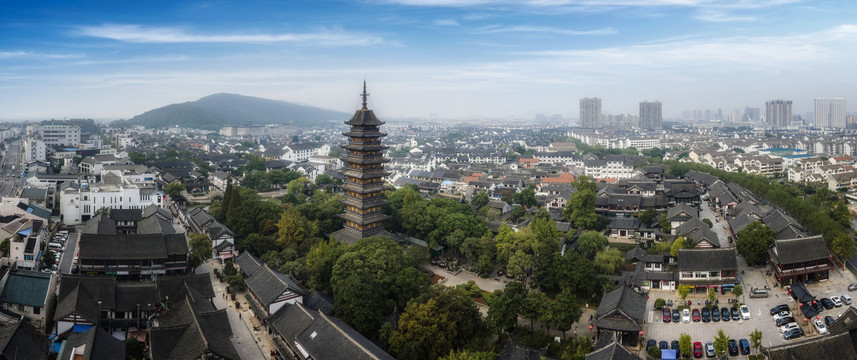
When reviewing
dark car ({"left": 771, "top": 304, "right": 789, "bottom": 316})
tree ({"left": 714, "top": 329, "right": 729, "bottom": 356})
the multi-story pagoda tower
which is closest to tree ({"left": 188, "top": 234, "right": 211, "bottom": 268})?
the multi-story pagoda tower

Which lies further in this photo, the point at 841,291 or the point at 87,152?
the point at 87,152

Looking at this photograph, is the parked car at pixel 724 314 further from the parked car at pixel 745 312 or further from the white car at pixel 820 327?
the white car at pixel 820 327

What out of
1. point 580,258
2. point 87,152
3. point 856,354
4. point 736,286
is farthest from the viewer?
point 87,152

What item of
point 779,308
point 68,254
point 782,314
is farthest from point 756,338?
point 68,254

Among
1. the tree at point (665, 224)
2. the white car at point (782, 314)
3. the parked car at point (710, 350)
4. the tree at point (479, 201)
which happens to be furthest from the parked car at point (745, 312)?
the tree at point (479, 201)

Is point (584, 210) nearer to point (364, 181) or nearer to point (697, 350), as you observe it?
point (364, 181)

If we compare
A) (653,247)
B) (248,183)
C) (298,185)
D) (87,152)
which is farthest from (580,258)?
(87,152)

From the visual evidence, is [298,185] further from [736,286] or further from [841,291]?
[841,291]
